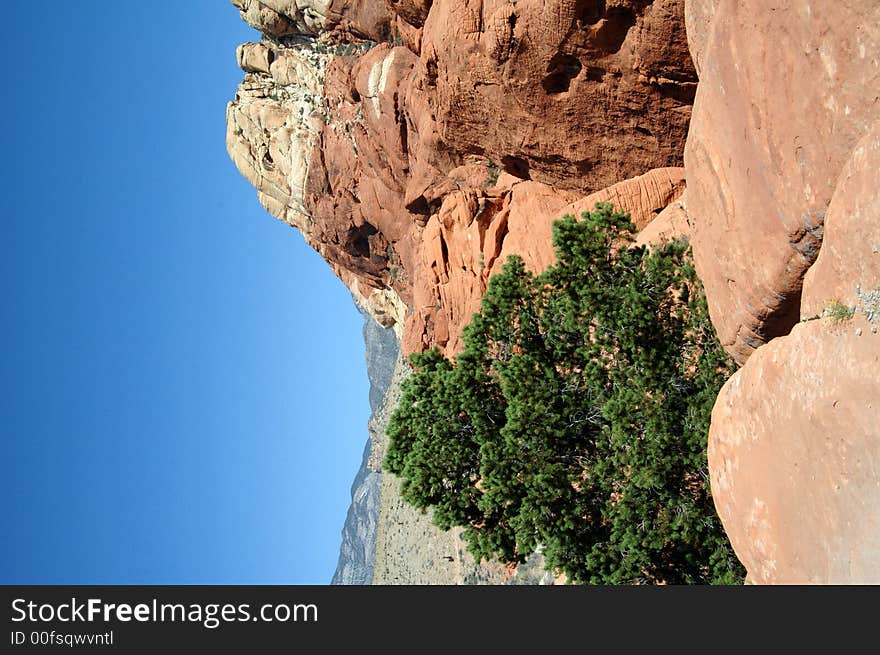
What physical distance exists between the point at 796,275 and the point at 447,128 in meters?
24.3

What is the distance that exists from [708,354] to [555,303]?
497cm

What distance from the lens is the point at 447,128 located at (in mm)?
36344

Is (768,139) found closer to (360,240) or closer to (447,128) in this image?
(447,128)

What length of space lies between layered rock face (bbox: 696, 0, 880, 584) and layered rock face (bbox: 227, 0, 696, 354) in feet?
39.1

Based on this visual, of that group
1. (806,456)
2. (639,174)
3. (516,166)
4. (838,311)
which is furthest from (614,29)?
(806,456)

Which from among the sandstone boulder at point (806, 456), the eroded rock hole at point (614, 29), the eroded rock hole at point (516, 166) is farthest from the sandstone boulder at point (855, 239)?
the eroded rock hole at point (516, 166)

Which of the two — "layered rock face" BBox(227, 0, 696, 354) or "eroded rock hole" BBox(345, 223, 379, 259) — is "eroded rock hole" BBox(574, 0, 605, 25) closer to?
"layered rock face" BBox(227, 0, 696, 354)

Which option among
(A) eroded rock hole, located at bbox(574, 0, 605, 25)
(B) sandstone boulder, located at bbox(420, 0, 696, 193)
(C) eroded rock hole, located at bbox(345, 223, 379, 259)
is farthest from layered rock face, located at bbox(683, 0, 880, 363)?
(C) eroded rock hole, located at bbox(345, 223, 379, 259)

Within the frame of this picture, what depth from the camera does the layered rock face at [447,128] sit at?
28.8 meters

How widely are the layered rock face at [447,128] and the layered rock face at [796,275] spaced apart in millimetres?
11909
